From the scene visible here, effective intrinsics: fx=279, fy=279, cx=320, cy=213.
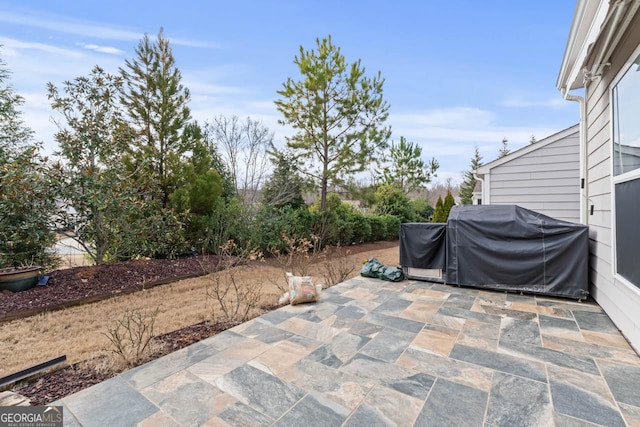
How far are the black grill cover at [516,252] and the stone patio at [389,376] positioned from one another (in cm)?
59

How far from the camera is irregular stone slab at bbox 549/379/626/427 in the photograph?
1.51m

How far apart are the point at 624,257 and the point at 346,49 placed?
9.02 m

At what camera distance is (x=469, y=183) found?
21.3 m

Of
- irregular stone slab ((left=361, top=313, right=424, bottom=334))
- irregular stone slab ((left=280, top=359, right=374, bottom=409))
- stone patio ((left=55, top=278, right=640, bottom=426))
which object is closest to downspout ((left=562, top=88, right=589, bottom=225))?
stone patio ((left=55, top=278, right=640, bottom=426))

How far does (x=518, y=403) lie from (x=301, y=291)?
2.33 meters

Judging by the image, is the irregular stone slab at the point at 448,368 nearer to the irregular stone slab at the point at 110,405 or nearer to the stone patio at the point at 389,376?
the stone patio at the point at 389,376

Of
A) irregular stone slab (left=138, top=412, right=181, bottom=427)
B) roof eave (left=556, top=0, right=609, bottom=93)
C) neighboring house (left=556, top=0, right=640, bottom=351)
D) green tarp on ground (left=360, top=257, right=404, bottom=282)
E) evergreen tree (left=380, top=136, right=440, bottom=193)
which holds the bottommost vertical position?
irregular stone slab (left=138, top=412, right=181, bottom=427)

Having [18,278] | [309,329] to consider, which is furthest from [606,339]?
[18,278]

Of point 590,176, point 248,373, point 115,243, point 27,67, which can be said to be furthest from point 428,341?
point 27,67

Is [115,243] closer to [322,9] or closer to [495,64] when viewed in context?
[322,9]

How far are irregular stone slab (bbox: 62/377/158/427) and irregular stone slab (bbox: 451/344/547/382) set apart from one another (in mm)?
2173

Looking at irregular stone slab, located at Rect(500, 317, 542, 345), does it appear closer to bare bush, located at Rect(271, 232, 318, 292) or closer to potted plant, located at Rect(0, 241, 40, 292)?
bare bush, located at Rect(271, 232, 318, 292)

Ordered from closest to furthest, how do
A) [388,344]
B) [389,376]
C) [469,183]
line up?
[389,376] → [388,344] → [469,183]

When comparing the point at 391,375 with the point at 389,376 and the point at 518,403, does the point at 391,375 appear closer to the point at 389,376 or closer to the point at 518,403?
the point at 389,376
